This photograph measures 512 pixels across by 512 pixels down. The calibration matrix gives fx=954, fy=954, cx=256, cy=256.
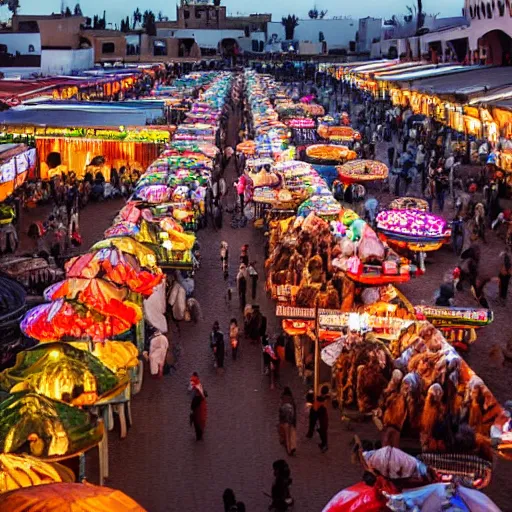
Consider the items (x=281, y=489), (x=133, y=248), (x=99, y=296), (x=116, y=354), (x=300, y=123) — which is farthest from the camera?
(x=300, y=123)

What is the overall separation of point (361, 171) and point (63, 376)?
13.4 m

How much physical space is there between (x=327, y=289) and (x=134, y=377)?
98.3 inches

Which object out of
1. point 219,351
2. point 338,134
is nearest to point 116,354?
point 219,351

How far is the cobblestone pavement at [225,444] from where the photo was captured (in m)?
7.71

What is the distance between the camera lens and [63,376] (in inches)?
292

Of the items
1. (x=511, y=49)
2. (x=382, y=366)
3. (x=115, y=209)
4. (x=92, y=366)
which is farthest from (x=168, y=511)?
(x=511, y=49)

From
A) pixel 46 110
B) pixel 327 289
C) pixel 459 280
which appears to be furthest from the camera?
pixel 46 110

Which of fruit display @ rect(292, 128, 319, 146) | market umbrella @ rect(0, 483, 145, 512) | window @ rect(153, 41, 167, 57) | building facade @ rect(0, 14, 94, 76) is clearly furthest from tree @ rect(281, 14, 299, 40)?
market umbrella @ rect(0, 483, 145, 512)

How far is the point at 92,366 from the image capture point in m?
7.69

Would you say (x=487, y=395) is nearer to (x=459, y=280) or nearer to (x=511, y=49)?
(x=459, y=280)

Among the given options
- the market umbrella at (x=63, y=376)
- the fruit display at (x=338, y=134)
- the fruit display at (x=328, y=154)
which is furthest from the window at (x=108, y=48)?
the market umbrella at (x=63, y=376)

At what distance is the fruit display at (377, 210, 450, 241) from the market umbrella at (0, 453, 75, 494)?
8925 mm

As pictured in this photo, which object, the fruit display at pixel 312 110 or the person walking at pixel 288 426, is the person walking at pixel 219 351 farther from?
the fruit display at pixel 312 110

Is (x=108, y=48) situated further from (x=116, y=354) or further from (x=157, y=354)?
(x=116, y=354)
